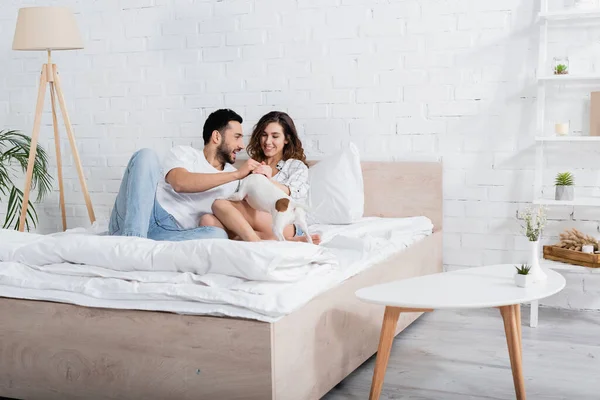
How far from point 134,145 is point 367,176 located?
142 centimetres

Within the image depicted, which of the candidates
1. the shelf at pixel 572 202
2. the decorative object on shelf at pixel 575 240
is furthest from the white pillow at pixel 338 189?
the decorative object on shelf at pixel 575 240

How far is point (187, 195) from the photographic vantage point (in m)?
3.37

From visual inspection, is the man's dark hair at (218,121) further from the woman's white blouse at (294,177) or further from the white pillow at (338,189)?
the white pillow at (338,189)

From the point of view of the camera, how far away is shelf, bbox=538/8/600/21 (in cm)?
346

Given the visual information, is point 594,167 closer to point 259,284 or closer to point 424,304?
point 424,304

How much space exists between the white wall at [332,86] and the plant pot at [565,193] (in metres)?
0.19

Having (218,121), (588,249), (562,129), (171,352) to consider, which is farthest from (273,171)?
(171,352)

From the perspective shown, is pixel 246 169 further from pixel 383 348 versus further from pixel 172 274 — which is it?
pixel 383 348

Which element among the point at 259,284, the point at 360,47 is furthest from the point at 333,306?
the point at 360,47

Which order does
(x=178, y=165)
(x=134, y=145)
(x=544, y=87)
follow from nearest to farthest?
1. (x=178, y=165)
2. (x=544, y=87)
3. (x=134, y=145)

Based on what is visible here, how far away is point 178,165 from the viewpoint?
3.29m

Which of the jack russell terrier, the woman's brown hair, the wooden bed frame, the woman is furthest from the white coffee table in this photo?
the woman's brown hair

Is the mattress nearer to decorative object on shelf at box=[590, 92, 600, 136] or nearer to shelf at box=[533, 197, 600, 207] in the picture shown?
shelf at box=[533, 197, 600, 207]

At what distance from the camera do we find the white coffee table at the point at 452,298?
221 cm
